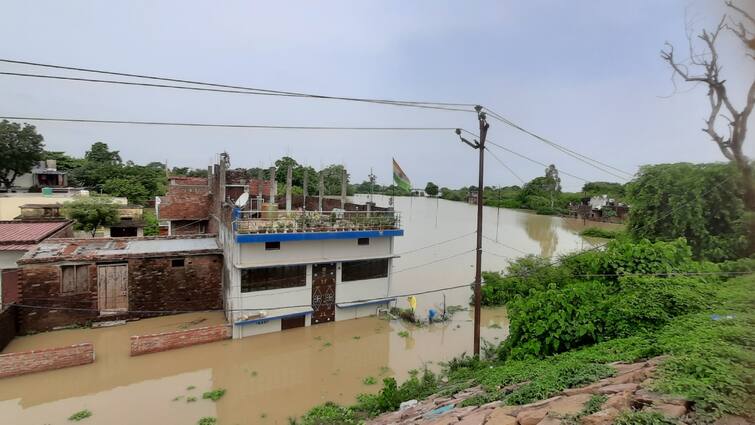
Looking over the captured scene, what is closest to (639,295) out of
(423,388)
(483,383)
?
(483,383)

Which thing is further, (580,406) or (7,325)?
(7,325)

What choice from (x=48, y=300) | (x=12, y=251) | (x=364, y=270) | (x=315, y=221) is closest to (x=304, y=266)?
(x=315, y=221)

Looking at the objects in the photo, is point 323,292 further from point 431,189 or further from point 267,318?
point 431,189

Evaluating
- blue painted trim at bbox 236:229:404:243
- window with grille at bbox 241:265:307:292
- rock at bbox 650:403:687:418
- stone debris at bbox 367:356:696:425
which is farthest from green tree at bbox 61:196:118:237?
rock at bbox 650:403:687:418

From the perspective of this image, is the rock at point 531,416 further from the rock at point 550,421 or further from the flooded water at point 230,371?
the flooded water at point 230,371

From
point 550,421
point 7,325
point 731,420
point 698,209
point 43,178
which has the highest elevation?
point 43,178

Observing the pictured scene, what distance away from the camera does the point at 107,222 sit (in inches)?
891

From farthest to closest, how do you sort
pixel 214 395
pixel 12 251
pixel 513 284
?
pixel 513 284, pixel 12 251, pixel 214 395

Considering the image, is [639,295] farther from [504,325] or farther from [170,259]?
[170,259]

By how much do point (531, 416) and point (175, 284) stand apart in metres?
13.9

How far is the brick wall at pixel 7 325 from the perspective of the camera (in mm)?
11086

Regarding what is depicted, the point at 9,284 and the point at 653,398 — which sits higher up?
the point at 653,398

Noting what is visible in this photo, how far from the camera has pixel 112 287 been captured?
13109 millimetres

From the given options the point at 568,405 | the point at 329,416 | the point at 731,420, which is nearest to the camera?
the point at 731,420
